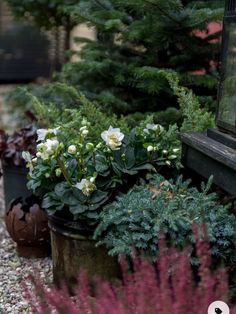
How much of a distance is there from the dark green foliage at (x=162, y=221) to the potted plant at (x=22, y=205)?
73 cm

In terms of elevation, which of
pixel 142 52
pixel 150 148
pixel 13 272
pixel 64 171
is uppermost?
Result: pixel 142 52

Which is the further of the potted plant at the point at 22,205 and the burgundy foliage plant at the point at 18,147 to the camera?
the burgundy foliage plant at the point at 18,147

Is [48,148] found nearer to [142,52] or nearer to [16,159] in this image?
[16,159]

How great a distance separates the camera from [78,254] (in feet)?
8.77

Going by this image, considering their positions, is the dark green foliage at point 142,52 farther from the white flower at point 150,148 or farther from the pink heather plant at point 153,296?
the pink heather plant at point 153,296

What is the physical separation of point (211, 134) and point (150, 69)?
751mm

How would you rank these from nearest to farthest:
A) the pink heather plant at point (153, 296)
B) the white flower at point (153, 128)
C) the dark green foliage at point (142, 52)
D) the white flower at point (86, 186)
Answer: the pink heather plant at point (153, 296)
the white flower at point (86, 186)
the white flower at point (153, 128)
the dark green foliage at point (142, 52)

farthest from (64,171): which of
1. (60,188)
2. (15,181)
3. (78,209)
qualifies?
(15,181)

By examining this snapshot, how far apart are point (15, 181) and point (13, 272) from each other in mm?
778

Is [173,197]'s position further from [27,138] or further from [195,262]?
[27,138]

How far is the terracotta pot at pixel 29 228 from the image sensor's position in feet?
10.2

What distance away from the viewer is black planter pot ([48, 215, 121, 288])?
2637 millimetres

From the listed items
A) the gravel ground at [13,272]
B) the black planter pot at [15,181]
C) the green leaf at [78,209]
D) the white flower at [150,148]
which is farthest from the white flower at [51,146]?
the black planter pot at [15,181]

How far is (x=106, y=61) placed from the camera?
3.70 m
